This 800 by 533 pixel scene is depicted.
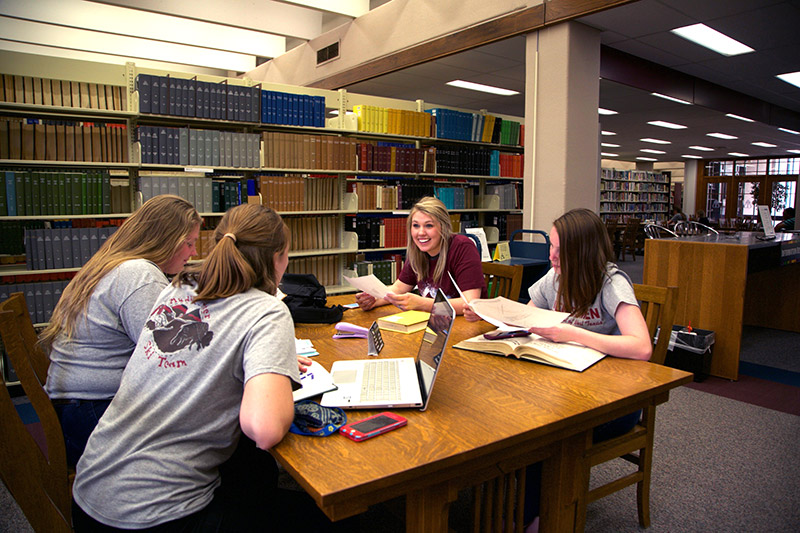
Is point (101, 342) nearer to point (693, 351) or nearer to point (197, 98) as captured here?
point (197, 98)

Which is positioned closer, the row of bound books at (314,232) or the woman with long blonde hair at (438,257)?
the woman with long blonde hair at (438,257)

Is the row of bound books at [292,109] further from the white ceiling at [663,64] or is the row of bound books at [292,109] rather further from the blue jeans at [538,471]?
the blue jeans at [538,471]

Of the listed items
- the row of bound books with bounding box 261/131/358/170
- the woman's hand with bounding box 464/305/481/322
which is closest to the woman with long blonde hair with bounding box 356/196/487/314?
the woman's hand with bounding box 464/305/481/322

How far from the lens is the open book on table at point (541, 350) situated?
5.12 ft

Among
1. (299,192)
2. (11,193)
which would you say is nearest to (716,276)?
(299,192)

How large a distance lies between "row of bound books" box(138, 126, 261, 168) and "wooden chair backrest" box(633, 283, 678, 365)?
10.2 ft

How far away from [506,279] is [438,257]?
1.21 feet

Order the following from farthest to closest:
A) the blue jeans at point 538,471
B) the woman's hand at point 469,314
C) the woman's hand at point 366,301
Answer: the woman's hand at point 366,301 < the woman's hand at point 469,314 < the blue jeans at point 538,471

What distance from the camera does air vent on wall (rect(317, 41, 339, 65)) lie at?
269 inches

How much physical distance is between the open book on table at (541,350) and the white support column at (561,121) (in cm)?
294

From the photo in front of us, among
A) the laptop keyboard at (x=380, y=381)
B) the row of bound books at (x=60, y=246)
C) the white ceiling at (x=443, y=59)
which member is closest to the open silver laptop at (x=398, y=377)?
the laptop keyboard at (x=380, y=381)

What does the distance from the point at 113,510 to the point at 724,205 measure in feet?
63.1

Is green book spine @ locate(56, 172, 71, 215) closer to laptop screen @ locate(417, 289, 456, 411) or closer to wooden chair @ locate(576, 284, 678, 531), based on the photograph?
laptop screen @ locate(417, 289, 456, 411)

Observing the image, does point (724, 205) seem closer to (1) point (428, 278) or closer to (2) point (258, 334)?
(1) point (428, 278)
